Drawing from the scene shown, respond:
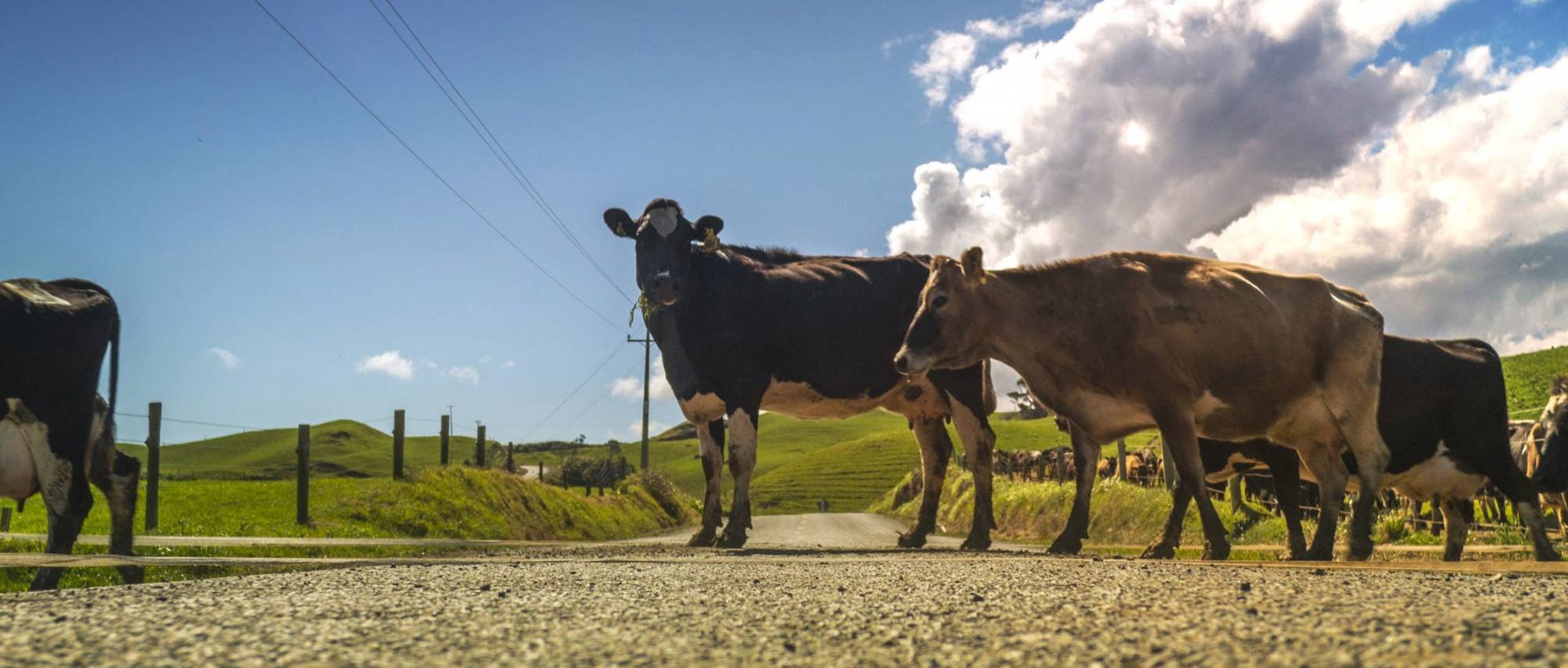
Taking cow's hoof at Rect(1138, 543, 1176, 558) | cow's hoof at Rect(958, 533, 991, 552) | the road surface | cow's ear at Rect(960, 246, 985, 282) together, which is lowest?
cow's hoof at Rect(958, 533, 991, 552)

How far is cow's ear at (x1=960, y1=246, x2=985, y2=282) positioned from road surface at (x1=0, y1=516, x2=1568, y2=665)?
11.7ft

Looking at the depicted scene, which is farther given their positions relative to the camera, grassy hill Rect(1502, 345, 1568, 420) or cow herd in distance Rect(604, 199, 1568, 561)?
grassy hill Rect(1502, 345, 1568, 420)

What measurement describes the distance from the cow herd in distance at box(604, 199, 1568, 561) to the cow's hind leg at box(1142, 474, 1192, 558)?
0.06 ft

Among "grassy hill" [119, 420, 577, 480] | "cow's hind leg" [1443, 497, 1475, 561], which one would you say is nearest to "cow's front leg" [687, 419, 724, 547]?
"cow's hind leg" [1443, 497, 1475, 561]

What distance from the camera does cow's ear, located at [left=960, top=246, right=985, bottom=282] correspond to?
8.81m

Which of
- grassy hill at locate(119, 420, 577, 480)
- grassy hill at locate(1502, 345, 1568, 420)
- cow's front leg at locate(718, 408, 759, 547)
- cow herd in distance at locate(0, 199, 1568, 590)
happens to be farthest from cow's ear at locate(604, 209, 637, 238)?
grassy hill at locate(119, 420, 577, 480)

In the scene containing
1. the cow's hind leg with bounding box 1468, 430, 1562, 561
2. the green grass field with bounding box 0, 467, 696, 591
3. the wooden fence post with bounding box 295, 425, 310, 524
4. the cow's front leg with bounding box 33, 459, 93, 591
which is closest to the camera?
the cow's hind leg with bounding box 1468, 430, 1562, 561

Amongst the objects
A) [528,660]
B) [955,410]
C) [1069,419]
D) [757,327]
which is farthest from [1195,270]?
[528,660]

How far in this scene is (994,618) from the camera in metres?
3.51

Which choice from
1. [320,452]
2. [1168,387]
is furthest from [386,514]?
[320,452]

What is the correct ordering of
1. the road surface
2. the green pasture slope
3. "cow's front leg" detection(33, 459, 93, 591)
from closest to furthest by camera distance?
1. the road surface
2. "cow's front leg" detection(33, 459, 93, 591)
3. the green pasture slope

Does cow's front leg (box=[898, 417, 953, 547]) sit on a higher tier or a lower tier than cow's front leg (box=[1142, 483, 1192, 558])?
higher

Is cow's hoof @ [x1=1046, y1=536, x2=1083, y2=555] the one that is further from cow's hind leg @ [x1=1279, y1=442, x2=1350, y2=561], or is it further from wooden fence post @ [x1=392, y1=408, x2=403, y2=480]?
wooden fence post @ [x1=392, y1=408, x2=403, y2=480]

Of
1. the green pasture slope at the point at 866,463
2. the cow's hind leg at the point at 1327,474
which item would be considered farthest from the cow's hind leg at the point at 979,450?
the green pasture slope at the point at 866,463
